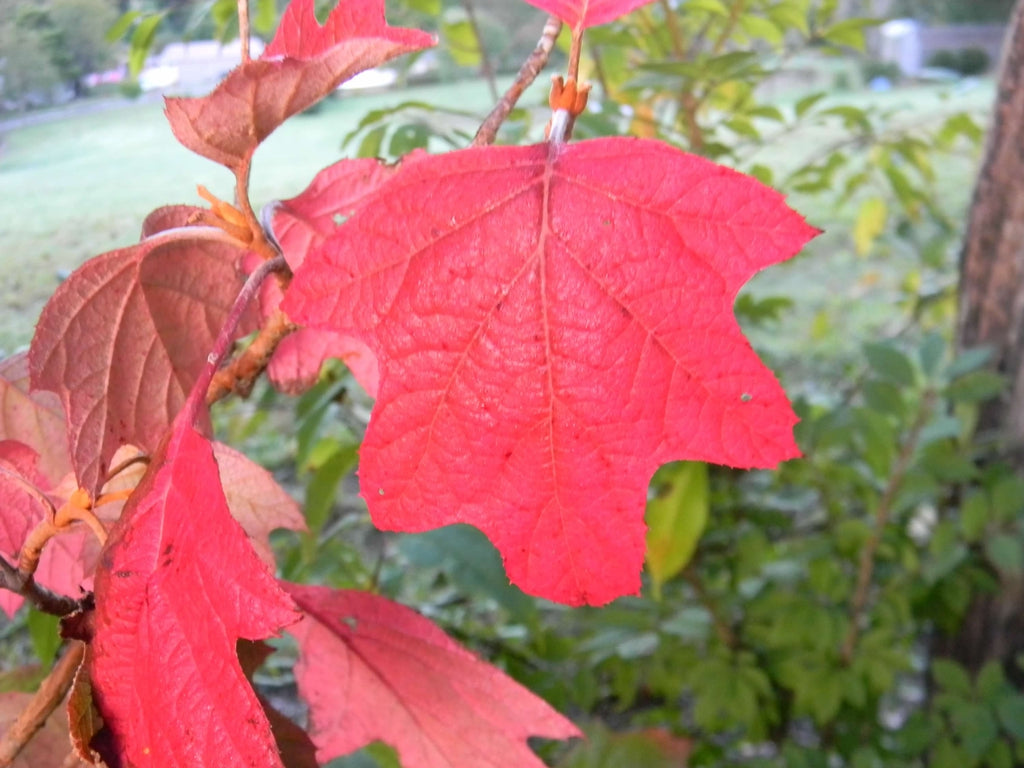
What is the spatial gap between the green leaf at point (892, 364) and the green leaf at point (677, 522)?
315 millimetres

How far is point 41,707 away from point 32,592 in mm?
69

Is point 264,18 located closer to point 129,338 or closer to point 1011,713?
point 129,338

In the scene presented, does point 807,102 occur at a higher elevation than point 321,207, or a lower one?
lower

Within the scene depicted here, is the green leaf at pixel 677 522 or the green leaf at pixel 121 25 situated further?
the green leaf at pixel 677 522

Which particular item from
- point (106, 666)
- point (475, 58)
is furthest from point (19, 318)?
point (475, 58)

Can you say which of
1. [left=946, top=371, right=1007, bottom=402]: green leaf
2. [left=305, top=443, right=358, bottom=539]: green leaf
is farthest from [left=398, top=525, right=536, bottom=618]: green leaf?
[left=946, top=371, right=1007, bottom=402]: green leaf

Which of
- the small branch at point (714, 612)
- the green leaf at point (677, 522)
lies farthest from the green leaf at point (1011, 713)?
the green leaf at point (677, 522)

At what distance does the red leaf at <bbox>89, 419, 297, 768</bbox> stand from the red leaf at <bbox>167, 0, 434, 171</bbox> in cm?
12

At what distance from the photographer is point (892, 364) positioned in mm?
1112

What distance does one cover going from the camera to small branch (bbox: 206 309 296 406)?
0.38 m

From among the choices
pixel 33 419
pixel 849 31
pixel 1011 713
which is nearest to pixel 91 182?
pixel 33 419

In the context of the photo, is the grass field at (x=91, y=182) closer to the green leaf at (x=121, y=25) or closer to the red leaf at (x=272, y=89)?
the green leaf at (x=121, y=25)

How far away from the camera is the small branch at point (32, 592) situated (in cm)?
32

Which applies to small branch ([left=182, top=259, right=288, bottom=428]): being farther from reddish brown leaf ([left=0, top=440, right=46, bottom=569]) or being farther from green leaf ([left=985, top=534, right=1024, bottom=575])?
green leaf ([left=985, top=534, right=1024, bottom=575])
